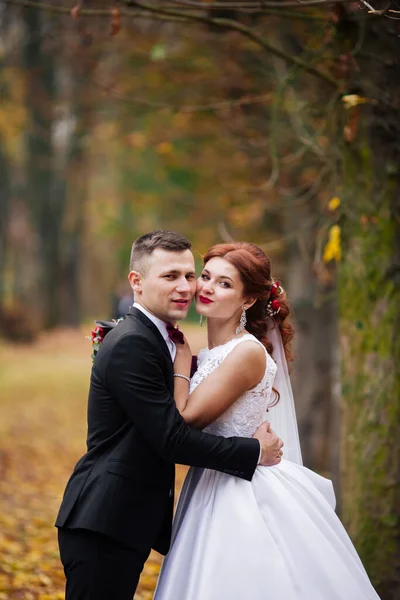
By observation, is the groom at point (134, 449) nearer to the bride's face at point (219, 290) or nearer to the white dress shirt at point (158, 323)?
the white dress shirt at point (158, 323)

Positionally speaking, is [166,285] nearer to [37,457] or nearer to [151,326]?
[151,326]

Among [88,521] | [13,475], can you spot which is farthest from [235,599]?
[13,475]

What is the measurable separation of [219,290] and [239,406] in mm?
546

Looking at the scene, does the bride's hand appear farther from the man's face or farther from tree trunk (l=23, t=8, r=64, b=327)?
tree trunk (l=23, t=8, r=64, b=327)

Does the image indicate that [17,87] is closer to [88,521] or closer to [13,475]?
[13,475]

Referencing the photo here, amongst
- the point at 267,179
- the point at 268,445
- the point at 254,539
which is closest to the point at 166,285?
the point at 268,445

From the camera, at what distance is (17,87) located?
18203mm

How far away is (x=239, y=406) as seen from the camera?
3.77 metres

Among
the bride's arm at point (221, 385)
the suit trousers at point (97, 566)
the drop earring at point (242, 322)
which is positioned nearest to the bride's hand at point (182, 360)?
the bride's arm at point (221, 385)

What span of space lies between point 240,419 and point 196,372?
0.99 ft

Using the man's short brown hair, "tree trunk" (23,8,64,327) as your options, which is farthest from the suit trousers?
→ "tree trunk" (23,8,64,327)

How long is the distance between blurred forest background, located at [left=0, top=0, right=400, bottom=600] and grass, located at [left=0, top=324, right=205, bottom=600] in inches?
1.3

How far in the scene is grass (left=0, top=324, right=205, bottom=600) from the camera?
20.3 ft

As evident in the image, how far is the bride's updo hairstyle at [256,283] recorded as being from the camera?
152 inches
